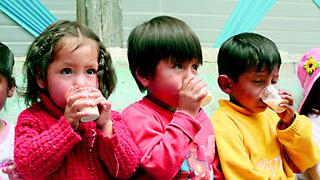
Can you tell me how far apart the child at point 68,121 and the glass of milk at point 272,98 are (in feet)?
2.19

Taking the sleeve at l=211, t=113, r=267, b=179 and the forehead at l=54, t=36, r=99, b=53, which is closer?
the forehead at l=54, t=36, r=99, b=53

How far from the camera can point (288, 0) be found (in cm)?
500

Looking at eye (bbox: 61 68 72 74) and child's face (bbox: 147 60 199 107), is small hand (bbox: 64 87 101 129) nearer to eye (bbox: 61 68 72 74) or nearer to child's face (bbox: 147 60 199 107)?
eye (bbox: 61 68 72 74)

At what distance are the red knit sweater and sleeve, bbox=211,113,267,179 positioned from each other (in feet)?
1.44

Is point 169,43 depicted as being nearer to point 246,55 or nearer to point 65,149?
point 246,55

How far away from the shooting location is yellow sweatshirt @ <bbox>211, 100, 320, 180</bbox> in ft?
6.08

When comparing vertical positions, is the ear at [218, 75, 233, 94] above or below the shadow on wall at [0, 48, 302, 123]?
above

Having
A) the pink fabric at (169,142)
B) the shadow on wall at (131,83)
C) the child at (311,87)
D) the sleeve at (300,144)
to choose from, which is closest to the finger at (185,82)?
the pink fabric at (169,142)

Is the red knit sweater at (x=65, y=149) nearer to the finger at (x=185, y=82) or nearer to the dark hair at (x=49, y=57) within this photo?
the dark hair at (x=49, y=57)

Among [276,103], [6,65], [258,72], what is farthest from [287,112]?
[6,65]

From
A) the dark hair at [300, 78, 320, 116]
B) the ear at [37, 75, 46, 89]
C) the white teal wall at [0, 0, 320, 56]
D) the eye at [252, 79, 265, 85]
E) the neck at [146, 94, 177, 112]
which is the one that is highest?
the ear at [37, 75, 46, 89]

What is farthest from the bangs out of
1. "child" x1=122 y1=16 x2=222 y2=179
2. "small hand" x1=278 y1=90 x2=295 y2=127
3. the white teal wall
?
the white teal wall

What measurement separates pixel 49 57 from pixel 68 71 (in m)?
0.08

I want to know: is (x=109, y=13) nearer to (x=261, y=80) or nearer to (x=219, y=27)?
(x=261, y=80)
